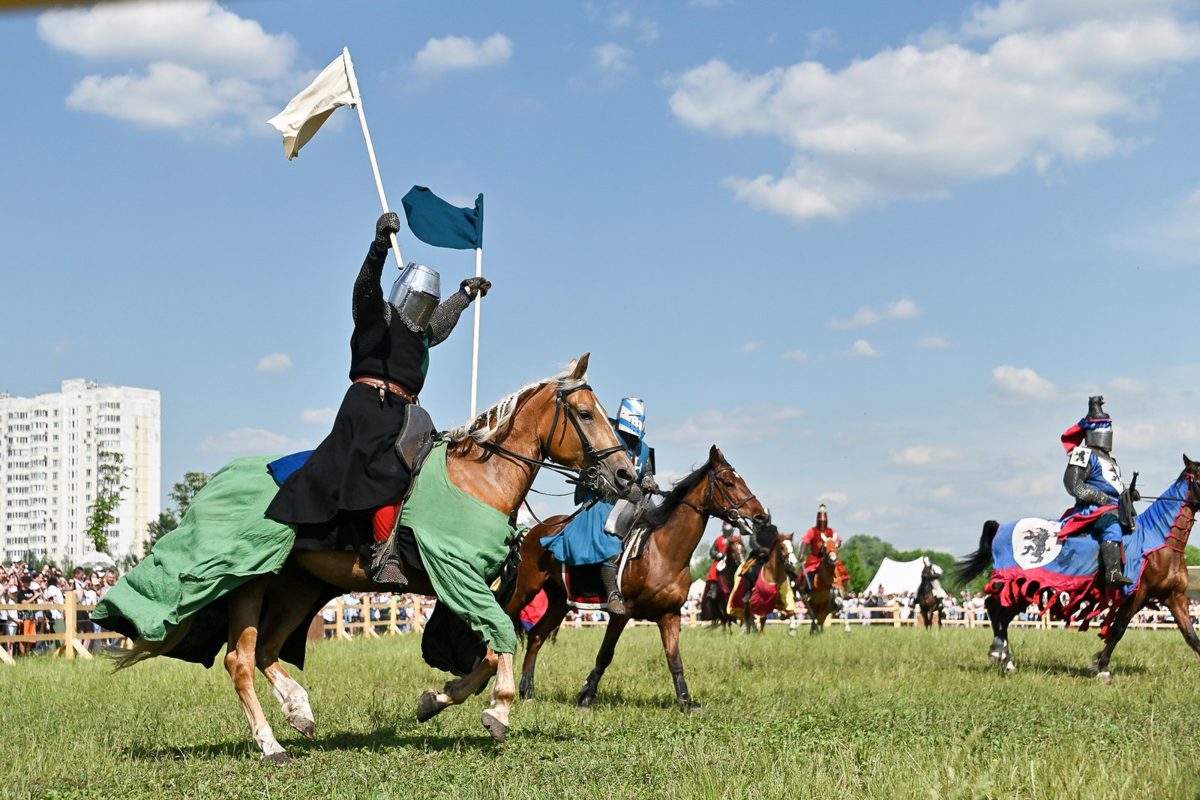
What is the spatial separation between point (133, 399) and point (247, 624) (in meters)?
177

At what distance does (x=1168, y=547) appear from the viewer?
1374 cm

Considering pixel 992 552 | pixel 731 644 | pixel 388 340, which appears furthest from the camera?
pixel 731 644

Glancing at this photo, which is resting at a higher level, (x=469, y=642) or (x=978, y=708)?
(x=469, y=642)

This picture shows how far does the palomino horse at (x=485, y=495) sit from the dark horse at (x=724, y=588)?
18365 mm

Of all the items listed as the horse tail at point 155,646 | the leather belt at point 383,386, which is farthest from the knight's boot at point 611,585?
the horse tail at point 155,646

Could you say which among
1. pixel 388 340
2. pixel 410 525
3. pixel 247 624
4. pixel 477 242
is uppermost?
pixel 477 242

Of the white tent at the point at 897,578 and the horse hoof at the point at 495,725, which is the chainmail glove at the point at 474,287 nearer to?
the horse hoof at the point at 495,725

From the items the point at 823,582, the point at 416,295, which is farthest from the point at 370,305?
the point at 823,582

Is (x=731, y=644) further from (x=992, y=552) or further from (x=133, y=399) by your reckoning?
(x=133, y=399)

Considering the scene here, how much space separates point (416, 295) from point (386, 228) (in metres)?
0.58

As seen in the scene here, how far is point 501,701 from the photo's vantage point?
7.31 metres

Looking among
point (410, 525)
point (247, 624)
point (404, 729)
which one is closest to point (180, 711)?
point (404, 729)

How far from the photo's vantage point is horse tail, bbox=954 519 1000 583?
15.7m

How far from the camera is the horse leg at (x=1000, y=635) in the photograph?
1462 cm
